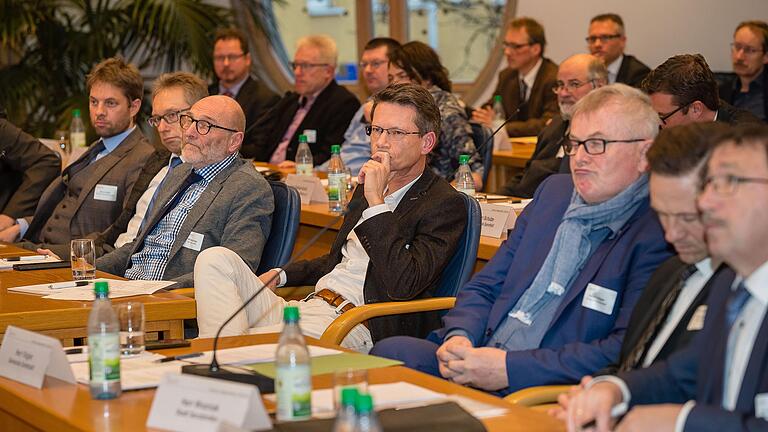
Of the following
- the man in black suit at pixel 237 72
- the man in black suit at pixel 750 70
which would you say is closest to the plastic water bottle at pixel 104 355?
the man in black suit at pixel 237 72

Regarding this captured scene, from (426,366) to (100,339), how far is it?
3.26ft

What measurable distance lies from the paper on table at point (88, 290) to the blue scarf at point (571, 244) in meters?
1.12

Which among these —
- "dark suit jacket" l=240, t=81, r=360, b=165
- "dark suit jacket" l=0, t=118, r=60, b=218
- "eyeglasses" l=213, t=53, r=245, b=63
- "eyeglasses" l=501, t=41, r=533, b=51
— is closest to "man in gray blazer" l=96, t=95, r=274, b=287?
"dark suit jacket" l=0, t=118, r=60, b=218

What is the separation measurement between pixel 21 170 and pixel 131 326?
365 centimetres

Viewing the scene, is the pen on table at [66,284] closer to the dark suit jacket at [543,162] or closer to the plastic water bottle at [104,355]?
the plastic water bottle at [104,355]

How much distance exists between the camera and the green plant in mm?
9062

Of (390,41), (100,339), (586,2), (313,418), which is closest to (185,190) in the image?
(100,339)

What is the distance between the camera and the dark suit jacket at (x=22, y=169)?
5914 mm

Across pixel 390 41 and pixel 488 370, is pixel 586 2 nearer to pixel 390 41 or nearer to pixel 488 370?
pixel 390 41

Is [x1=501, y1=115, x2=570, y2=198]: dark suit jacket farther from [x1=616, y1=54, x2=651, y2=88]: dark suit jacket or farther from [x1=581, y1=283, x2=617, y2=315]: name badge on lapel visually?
[x1=581, y1=283, x2=617, y2=315]: name badge on lapel

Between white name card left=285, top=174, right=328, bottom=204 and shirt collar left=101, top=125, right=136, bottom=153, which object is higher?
shirt collar left=101, top=125, right=136, bottom=153

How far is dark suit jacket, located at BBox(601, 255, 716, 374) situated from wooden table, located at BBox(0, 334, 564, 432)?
1.09ft

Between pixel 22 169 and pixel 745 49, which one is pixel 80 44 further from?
pixel 745 49

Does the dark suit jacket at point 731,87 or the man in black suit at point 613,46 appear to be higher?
the man in black suit at point 613,46
